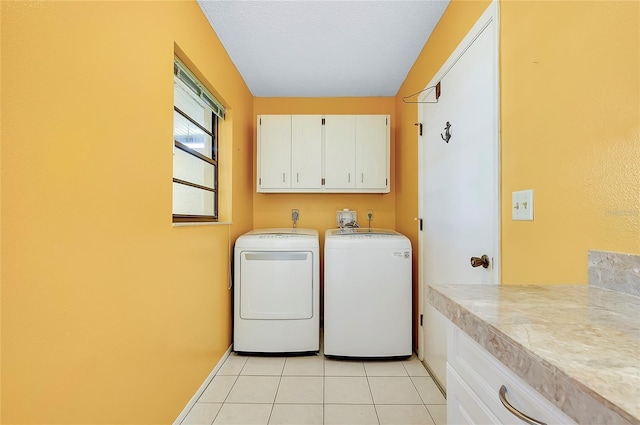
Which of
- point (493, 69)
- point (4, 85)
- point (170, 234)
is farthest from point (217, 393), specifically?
point (493, 69)

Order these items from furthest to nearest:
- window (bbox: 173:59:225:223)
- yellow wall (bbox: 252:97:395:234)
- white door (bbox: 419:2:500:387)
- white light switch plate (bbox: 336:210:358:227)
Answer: yellow wall (bbox: 252:97:395:234) < white light switch plate (bbox: 336:210:358:227) < window (bbox: 173:59:225:223) < white door (bbox: 419:2:500:387)

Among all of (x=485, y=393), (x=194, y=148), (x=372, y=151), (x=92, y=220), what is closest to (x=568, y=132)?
(x=485, y=393)

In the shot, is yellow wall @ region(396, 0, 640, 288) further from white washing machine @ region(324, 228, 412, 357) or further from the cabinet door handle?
white washing machine @ region(324, 228, 412, 357)

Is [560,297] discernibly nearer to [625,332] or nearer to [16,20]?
[625,332]

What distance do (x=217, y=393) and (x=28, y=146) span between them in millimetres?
1680

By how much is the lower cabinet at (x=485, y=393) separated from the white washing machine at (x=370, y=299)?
4.40 ft

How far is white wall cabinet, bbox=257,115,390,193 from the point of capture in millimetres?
2623

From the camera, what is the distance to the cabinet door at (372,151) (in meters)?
2.62

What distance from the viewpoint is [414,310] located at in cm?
239

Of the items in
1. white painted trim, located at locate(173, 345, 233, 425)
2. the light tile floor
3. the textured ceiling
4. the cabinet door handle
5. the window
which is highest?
the textured ceiling

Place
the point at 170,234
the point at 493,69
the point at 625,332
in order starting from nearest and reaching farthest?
the point at 625,332
the point at 493,69
the point at 170,234

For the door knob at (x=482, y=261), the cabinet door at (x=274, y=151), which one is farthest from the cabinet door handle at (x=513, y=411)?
the cabinet door at (x=274, y=151)

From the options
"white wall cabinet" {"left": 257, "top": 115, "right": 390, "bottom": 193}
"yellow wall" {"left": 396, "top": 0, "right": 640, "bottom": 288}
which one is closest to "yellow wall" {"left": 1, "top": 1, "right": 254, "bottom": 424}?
"white wall cabinet" {"left": 257, "top": 115, "right": 390, "bottom": 193}

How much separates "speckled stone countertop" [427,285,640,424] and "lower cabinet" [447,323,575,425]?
8 centimetres
